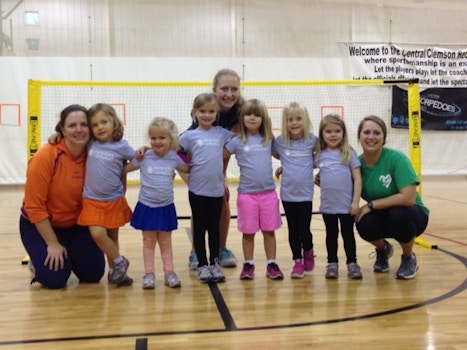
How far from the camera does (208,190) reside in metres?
3.26

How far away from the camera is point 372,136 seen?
3.27m

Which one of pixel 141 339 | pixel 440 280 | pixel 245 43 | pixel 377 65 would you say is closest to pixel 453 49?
pixel 377 65

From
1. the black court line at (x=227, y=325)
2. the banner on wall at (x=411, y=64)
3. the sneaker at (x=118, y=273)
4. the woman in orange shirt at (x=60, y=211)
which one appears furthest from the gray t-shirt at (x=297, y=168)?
the banner on wall at (x=411, y=64)

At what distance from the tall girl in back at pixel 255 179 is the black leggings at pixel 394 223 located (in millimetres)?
580

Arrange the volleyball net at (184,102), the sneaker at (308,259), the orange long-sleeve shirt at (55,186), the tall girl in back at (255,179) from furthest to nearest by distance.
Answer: the volleyball net at (184,102)
the sneaker at (308,259)
the tall girl in back at (255,179)
the orange long-sleeve shirt at (55,186)

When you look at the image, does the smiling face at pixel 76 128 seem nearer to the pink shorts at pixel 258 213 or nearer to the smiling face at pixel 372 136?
the pink shorts at pixel 258 213

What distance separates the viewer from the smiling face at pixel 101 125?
3133 mm

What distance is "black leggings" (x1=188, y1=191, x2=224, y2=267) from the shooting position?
10.8ft

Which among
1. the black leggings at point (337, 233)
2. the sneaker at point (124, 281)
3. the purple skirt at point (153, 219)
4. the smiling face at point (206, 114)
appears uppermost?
the smiling face at point (206, 114)

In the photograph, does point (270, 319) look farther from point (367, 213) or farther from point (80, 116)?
point (80, 116)

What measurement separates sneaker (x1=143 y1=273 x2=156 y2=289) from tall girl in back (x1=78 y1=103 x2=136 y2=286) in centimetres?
15

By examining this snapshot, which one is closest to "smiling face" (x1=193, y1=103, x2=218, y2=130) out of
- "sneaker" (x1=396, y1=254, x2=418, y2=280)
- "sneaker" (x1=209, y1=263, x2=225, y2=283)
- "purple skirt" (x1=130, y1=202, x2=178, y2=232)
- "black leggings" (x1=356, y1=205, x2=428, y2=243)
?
"purple skirt" (x1=130, y1=202, x2=178, y2=232)

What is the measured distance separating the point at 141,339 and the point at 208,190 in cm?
114

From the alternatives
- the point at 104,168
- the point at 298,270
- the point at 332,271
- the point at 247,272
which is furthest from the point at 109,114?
the point at 332,271
